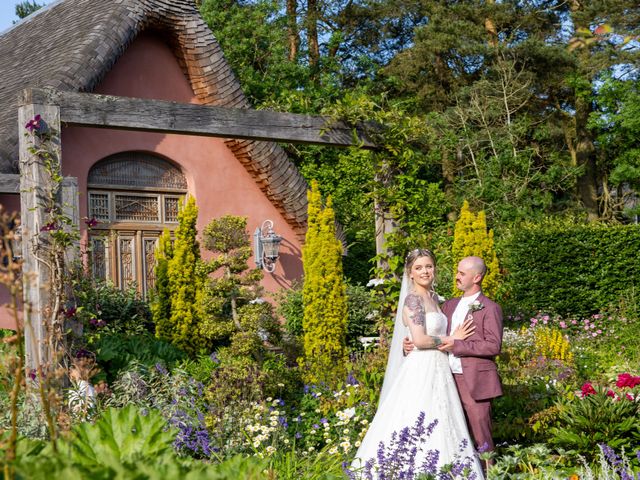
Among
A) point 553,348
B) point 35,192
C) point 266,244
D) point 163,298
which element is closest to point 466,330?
point 35,192

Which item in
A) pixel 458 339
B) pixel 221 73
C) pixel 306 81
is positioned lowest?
pixel 458 339

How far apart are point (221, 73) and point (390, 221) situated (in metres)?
5.74

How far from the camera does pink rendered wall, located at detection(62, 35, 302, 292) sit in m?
13.0

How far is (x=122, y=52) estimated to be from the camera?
12906mm

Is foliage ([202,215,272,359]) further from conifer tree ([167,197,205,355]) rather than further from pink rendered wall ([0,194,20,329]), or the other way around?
pink rendered wall ([0,194,20,329])

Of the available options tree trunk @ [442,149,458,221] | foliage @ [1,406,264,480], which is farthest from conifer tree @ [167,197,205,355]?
tree trunk @ [442,149,458,221]

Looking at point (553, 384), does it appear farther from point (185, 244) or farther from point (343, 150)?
point (343, 150)

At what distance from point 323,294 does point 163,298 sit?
10.1ft

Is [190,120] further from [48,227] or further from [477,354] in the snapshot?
[477,354]

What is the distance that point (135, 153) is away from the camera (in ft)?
45.0

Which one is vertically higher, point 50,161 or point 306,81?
point 306,81

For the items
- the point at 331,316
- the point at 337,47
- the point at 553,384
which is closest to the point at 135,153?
the point at 331,316

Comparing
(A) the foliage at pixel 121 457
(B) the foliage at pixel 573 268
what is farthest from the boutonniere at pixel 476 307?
(B) the foliage at pixel 573 268

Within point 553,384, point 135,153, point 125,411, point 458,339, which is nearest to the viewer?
point 125,411
